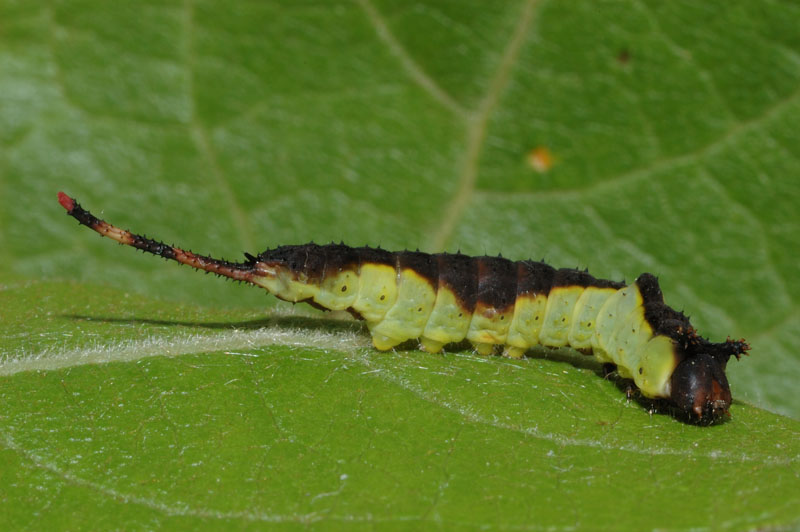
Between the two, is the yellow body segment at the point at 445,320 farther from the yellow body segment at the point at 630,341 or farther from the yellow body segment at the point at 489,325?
the yellow body segment at the point at 630,341

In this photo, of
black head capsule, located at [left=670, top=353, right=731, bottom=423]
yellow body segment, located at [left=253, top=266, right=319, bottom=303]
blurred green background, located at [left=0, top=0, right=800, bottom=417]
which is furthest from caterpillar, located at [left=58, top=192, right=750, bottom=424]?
blurred green background, located at [left=0, top=0, right=800, bottom=417]

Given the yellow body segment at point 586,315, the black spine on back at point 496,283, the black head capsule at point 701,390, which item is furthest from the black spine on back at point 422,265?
the black head capsule at point 701,390

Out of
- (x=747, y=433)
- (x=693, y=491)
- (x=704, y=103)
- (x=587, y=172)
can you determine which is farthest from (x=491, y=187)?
(x=693, y=491)

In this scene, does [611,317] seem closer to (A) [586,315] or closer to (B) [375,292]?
(A) [586,315]

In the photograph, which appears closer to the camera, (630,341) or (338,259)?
(630,341)

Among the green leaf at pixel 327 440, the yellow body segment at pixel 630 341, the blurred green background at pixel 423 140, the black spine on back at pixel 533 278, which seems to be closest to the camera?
the green leaf at pixel 327 440

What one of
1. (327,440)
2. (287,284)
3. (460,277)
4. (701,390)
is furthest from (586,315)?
(327,440)

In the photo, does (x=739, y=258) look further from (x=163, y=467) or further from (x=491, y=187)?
(x=163, y=467)
